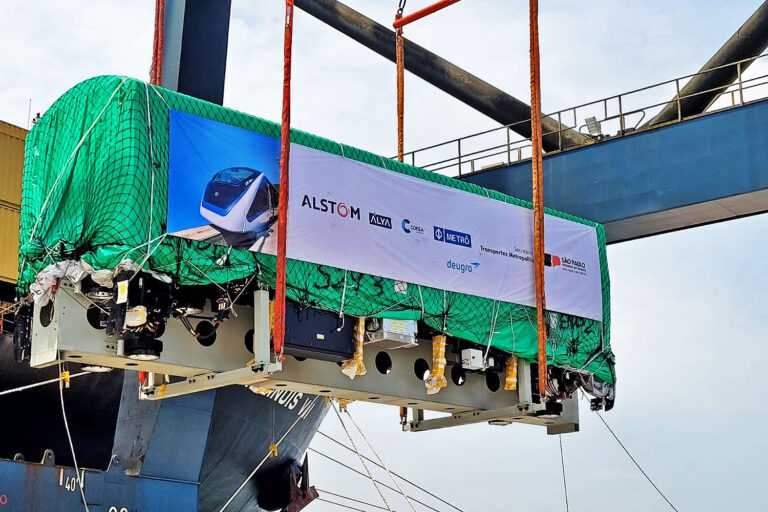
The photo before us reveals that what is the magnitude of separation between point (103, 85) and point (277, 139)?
2.28 m

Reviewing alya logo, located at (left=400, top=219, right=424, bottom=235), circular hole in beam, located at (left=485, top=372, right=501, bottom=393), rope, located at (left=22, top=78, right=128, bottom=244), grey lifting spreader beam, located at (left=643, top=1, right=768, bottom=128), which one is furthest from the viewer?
grey lifting spreader beam, located at (left=643, top=1, right=768, bottom=128)

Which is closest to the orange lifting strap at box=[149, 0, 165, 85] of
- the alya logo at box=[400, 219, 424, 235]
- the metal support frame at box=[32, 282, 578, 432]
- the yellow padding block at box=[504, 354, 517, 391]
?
the metal support frame at box=[32, 282, 578, 432]

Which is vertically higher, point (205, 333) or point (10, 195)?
point (10, 195)

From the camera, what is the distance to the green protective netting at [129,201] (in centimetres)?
1109

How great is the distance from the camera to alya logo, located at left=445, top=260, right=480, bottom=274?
14.4 meters

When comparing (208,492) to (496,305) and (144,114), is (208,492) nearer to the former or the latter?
(496,305)


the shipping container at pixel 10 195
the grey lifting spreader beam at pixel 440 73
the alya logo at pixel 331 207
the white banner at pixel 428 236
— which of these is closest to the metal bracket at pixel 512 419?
the white banner at pixel 428 236

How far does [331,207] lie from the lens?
42.4 feet

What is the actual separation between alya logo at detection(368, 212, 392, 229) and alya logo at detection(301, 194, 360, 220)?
24 cm

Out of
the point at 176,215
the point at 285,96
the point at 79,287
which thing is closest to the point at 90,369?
the point at 79,287

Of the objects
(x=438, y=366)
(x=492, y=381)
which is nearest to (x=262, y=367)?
(x=438, y=366)

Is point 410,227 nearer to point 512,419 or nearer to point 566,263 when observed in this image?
point 566,263

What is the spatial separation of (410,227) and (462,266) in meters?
1.17

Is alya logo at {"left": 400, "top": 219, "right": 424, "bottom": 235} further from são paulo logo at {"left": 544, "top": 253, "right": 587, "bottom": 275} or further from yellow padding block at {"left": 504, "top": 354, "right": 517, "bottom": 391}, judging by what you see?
yellow padding block at {"left": 504, "top": 354, "right": 517, "bottom": 391}
